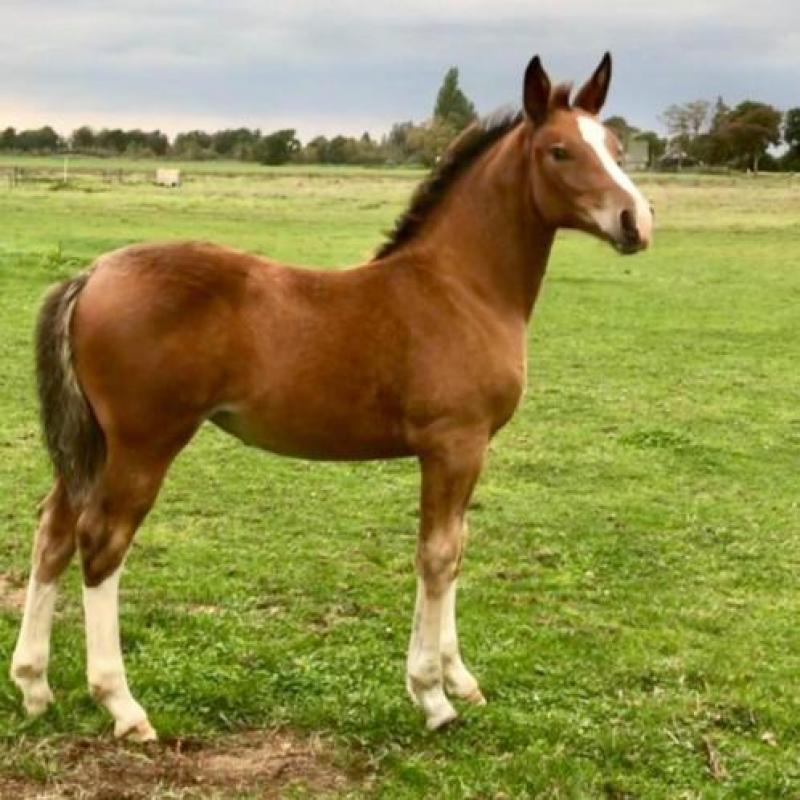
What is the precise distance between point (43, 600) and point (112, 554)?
480 millimetres

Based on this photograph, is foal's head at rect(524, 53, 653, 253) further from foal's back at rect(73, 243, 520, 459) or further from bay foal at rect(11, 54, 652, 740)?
foal's back at rect(73, 243, 520, 459)

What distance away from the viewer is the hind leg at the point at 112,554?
416 cm

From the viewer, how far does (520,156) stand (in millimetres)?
4484

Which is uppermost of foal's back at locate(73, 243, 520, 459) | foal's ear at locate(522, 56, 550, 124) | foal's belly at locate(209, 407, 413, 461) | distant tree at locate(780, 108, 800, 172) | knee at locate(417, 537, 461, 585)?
distant tree at locate(780, 108, 800, 172)

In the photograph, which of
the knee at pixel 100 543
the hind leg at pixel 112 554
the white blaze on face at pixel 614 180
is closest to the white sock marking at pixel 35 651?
the hind leg at pixel 112 554

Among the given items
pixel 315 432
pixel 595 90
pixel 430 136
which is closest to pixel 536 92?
pixel 595 90

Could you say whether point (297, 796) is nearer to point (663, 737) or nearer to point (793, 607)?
point (663, 737)

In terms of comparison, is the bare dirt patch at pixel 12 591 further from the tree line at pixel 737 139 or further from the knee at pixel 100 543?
the tree line at pixel 737 139

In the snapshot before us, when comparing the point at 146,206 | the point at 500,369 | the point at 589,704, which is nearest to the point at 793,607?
the point at 589,704

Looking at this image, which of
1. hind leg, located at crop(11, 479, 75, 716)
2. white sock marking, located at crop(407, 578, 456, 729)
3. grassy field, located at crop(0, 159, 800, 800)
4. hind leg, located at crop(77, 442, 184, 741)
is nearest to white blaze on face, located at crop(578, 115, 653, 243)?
white sock marking, located at crop(407, 578, 456, 729)

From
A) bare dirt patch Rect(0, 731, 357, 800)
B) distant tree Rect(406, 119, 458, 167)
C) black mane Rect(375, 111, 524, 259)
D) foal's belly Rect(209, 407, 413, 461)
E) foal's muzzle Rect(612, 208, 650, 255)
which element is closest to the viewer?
bare dirt patch Rect(0, 731, 357, 800)

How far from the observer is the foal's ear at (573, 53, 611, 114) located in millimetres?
4414

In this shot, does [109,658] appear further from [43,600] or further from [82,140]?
[82,140]

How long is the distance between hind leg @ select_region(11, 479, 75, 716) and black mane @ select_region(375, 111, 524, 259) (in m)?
1.59
